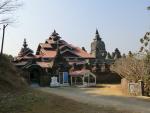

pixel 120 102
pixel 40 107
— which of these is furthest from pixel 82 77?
pixel 40 107

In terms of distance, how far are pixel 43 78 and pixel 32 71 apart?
5471mm

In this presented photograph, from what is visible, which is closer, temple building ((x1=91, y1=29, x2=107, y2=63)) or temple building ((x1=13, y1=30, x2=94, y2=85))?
temple building ((x1=13, y1=30, x2=94, y2=85))

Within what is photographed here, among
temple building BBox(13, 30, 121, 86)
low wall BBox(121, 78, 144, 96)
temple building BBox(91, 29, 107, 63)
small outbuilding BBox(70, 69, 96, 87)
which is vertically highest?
temple building BBox(91, 29, 107, 63)

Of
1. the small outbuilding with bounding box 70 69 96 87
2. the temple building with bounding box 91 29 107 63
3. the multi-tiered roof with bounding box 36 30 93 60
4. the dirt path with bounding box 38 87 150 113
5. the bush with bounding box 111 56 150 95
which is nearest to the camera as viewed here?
the dirt path with bounding box 38 87 150 113

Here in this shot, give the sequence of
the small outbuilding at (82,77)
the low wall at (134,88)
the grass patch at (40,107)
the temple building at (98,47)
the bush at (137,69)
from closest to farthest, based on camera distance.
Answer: the grass patch at (40,107), the low wall at (134,88), the bush at (137,69), the small outbuilding at (82,77), the temple building at (98,47)

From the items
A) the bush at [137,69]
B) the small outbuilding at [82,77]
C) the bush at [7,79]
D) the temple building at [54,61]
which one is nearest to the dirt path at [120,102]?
the bush at [137,69]

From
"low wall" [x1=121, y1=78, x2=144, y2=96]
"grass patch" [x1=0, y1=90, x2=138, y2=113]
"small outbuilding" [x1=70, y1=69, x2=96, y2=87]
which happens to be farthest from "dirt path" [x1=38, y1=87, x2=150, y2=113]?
"small outbuilding" [x1=70, y1=69, x2=96, y2=87]

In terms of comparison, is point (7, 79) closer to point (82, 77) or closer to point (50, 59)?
point (82, 77)

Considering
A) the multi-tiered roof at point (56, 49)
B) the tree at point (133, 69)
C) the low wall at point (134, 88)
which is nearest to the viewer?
the low wall at point (134, 88)

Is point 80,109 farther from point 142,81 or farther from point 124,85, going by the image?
point 124,85

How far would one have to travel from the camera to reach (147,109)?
794 inches

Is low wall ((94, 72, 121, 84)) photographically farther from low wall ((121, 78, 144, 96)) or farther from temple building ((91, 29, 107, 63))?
temple building ((91, 29, 107, 63))

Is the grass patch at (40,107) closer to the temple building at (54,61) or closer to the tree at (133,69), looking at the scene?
the tree at (133,69)

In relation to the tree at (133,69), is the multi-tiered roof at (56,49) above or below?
above
